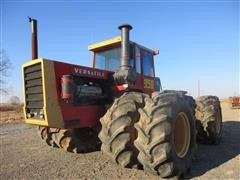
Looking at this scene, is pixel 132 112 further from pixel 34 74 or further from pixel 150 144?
pixel 34 74

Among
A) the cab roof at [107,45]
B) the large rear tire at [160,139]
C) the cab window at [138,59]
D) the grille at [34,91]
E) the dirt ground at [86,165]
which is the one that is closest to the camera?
the large rear tire at [160,139]

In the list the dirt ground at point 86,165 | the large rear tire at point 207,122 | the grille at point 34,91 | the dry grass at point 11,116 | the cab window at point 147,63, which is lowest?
the dry grass at point 11,116

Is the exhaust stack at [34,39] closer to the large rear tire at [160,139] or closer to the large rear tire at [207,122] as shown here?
the large rear tire at [160,139]

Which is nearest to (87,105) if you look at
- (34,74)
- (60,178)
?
(34,74)

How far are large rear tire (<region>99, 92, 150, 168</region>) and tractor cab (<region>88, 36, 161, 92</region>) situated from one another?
172 cm

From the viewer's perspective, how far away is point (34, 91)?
17.8ft

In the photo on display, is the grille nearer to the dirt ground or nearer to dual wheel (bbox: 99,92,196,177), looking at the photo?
the dirt ground

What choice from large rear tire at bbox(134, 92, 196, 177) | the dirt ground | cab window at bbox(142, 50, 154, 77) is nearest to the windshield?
cab window at bbox(142, 50, 154, 77)

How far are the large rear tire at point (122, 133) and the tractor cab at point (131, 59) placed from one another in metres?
1.72

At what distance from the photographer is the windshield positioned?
23.4 feet

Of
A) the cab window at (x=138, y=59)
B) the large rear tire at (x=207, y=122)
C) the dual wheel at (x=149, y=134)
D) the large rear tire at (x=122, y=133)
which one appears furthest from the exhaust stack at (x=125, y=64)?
the large rear tire at (x=207, y=122)

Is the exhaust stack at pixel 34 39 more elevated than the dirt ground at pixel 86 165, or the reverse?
the exhaust stack at pixel 34 39

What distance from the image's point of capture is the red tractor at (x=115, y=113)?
4539 mm

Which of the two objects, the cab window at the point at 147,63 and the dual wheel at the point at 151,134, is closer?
the dual wheel at the point at 151,134
